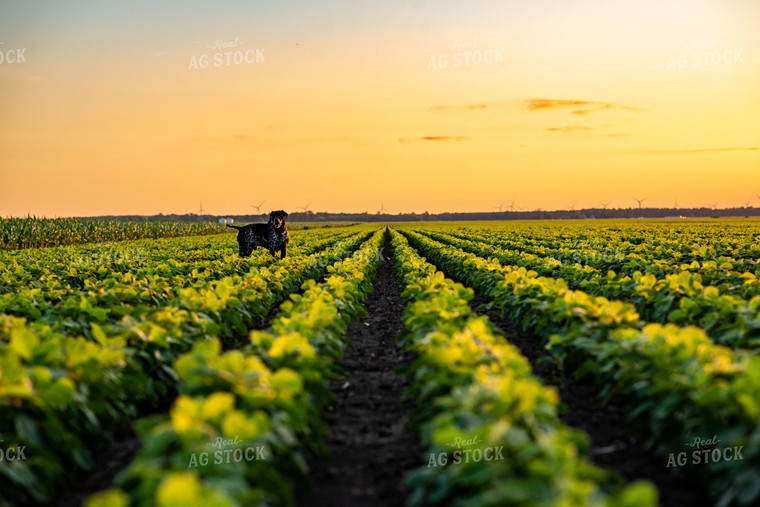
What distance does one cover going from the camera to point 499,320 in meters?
11.6

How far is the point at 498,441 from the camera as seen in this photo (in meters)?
2.98

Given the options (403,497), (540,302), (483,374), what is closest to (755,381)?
(483,374)

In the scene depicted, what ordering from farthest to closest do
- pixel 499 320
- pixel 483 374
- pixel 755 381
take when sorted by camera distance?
pixel 499 320 < pixel 483 374 < pixel 755 381

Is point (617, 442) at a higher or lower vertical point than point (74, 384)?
lower

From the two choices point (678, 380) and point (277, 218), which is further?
point (277, 218)

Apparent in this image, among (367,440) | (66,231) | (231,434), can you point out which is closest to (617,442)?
(367,440)

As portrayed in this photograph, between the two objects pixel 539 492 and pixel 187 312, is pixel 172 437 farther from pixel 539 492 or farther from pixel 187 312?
pixel 187 312

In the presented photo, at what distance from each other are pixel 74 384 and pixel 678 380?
4.47 m

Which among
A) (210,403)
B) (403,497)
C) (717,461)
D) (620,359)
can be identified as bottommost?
(403,497)

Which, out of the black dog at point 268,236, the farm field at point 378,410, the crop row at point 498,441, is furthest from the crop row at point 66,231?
the crop row at point 498,441

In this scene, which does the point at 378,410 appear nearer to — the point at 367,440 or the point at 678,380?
the point at 367,440

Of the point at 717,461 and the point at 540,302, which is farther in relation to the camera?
the point at 540,302

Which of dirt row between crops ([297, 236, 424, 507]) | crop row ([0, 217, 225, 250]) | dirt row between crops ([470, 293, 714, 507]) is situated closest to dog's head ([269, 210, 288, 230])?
dirt row between crops ([297, 236, 424, 507])

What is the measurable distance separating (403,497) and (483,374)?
1.25 metres
